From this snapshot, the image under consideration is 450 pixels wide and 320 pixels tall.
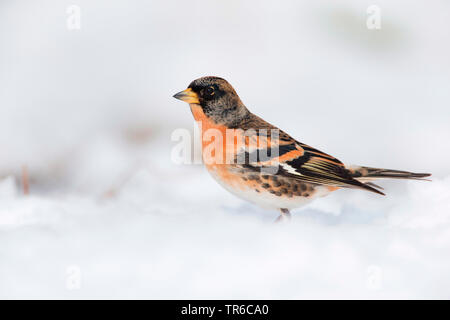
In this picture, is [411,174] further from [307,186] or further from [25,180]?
[25,180]

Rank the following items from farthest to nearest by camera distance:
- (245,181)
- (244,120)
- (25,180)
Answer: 1. (25,180)
2. (244,120)
3. (245,181)

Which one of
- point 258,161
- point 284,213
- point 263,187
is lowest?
point 284,213

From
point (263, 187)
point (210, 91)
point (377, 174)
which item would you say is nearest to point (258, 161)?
point (263, 187)

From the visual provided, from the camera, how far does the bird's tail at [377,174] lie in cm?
308

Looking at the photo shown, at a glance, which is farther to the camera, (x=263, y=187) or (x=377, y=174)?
(x=377, y=174)

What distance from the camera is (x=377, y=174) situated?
312 centimetres

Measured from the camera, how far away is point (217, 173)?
121 inches

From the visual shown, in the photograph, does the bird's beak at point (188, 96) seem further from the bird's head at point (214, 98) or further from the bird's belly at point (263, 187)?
the bird's belly at point (263, 187)

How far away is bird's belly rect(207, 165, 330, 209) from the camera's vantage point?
9.89 ft

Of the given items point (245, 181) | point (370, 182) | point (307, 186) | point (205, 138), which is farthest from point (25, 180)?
point (370, 182)

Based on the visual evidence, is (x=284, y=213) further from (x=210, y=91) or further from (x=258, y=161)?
(x=210, y=91)

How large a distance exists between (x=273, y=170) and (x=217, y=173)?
292 mm

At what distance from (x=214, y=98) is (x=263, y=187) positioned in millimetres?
546

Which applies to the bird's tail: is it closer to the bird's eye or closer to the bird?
the bird
